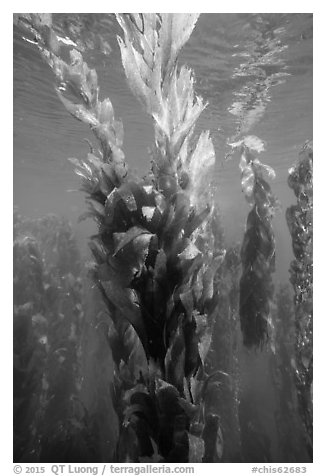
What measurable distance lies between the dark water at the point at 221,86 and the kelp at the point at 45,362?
192 cm

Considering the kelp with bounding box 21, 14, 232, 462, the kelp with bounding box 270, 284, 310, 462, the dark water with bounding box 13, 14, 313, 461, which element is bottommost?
the kelp with bounding box 270, 284, 310, 462

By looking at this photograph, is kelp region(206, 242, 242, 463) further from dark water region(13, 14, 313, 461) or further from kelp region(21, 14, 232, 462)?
kelp region(21, 14, 232, 462)

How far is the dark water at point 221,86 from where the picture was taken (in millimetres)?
7324

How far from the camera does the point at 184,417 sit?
1.76 metres

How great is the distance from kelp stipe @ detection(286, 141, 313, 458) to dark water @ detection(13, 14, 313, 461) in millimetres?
283

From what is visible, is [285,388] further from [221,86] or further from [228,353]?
[221,86]

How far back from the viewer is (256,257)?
3.62 m

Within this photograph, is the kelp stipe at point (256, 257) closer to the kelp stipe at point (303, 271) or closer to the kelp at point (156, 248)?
the kelp stipe at point (303, 271)

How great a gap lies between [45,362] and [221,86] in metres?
9.79

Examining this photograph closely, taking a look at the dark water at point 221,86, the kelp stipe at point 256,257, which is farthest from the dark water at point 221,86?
the kelp stipe at point 256,257

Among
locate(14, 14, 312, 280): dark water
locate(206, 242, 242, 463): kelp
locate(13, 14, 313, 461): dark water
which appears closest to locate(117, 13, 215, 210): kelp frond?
locate(13, 14, 313, 461): dark water

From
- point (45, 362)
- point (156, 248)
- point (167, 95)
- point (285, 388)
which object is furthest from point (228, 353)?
point (167, 95)

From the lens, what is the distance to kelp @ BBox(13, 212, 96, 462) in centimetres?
465
